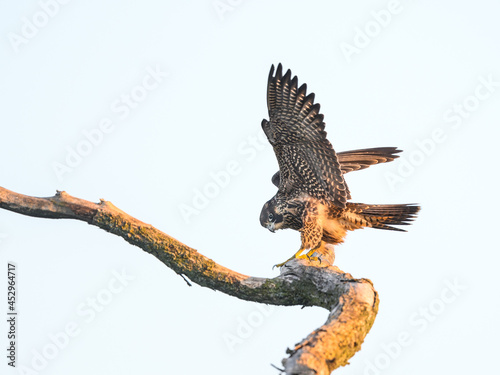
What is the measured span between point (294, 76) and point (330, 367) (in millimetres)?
3585

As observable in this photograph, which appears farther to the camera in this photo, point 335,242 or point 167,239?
point 335,242

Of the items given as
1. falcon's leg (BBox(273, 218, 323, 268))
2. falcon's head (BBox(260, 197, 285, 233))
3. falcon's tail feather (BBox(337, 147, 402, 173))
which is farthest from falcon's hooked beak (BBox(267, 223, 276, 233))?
falcon's tail feather (BBox(337, 147, 402, 173))

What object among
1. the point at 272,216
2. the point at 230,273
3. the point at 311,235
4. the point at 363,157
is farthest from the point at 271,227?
the point at 230,273

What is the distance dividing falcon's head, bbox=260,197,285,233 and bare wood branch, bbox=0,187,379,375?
1810mm

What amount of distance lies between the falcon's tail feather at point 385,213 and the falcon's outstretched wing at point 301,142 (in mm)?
237

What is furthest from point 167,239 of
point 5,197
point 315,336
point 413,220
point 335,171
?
point 413,220

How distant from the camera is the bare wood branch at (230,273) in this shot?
14.3 ft

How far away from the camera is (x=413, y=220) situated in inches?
264

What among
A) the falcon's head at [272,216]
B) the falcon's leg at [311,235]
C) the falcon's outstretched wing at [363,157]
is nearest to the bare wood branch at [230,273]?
the falcon's leg at [311,235]

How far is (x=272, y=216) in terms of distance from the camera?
23.4 feet

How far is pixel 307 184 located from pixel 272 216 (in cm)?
60

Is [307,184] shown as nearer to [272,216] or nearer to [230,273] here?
[272,216]

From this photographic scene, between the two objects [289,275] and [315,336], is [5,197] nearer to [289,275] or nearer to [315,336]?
[289,275]

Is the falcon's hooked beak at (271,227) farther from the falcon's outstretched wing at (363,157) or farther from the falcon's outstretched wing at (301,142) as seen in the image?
the falcon's outstretched wing at (363,157)
